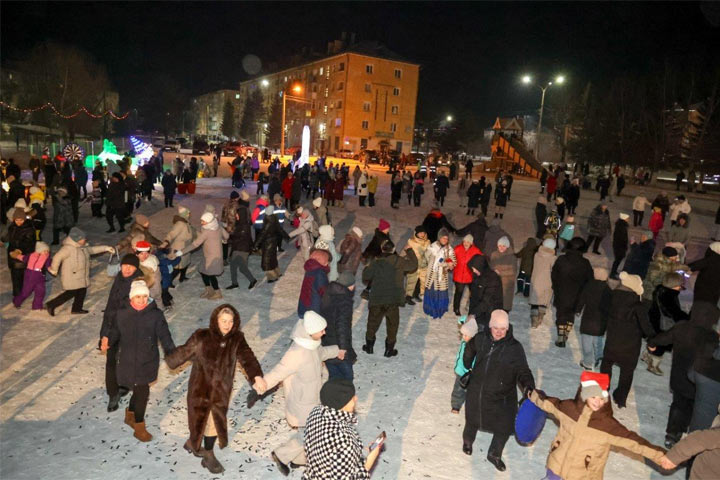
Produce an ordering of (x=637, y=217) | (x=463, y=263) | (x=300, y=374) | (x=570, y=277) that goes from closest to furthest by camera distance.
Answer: (x=300, y=374) → (x=570, y=277) → (x=463, y=263) → (x=637, y=217)

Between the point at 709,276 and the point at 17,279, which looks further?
the point at 709,276

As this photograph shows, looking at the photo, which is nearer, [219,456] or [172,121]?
[219,456]

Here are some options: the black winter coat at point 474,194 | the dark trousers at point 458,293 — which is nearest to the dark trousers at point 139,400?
the dark trousers at point 458,293

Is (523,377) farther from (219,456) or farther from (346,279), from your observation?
(219,456)

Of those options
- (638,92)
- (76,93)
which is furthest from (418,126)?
(76,93)

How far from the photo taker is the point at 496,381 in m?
4.37

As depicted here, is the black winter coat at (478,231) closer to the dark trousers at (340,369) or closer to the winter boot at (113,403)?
the dark trousers at (340,369)

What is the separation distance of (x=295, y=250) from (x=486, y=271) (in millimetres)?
7126

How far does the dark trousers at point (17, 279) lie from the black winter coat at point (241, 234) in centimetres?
334

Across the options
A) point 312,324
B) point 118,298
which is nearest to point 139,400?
point 118,298

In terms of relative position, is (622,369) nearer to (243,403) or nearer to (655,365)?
(655,365)

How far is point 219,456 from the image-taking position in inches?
180

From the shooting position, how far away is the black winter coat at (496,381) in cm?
431

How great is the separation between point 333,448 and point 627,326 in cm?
426
